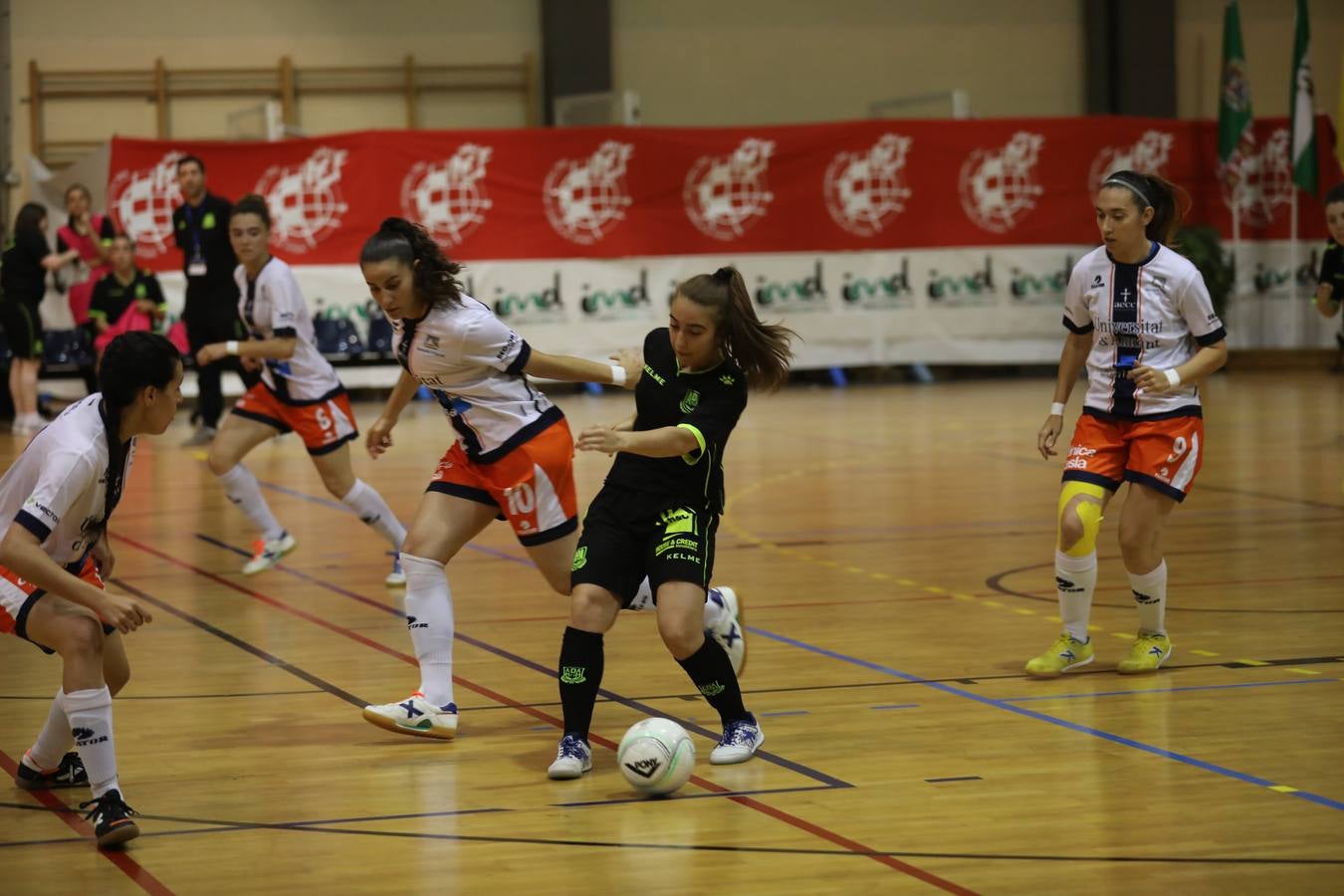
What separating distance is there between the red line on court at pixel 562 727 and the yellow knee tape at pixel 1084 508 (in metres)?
1.95

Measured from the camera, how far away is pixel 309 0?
23.1m

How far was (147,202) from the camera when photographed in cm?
1950

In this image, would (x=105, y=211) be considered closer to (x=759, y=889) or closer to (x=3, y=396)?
(x=3, y=396)

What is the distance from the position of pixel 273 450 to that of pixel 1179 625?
10430 mm

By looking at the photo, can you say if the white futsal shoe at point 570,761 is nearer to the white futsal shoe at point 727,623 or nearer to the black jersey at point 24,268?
the white futsal shoe at point 727,623

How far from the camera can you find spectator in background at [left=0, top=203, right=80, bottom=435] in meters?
16.8

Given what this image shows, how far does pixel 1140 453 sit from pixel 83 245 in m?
14.3

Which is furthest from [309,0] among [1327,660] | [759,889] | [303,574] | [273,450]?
[759,889]

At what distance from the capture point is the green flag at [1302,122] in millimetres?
21938

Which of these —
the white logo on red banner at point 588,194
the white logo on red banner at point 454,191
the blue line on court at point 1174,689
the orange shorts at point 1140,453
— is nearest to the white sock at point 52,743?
the blue line on court at point 1174,689

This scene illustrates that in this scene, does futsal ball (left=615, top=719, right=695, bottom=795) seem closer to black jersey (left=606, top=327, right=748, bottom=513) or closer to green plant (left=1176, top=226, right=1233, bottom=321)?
black jersey (left=606, top=327, right=748, bottom=513)

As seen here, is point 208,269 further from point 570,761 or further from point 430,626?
point 570,761

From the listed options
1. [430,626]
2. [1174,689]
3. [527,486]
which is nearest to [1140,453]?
[1174,689]

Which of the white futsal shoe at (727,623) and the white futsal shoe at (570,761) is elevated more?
the white futsal shoe at (727,623)
